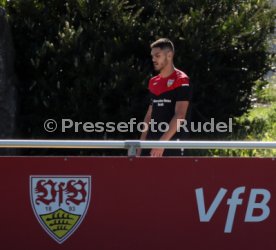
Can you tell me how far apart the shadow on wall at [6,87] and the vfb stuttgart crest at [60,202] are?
3.80 m

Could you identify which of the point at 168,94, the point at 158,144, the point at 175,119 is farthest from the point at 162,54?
the point at 158,144

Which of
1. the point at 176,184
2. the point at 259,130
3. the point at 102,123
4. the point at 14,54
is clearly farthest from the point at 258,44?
the point at 176,184

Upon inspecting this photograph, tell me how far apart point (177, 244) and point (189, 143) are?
0.75m

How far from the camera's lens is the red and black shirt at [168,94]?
647 centimetres

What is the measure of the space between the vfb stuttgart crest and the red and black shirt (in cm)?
168

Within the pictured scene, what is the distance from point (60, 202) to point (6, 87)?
4131 mm

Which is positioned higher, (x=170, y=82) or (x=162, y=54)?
(x=162, y=54)

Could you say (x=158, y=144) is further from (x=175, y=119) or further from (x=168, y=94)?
(x=168, y=94)

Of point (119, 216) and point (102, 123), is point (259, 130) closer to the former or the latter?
point (102, 123)

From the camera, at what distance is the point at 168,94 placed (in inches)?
258

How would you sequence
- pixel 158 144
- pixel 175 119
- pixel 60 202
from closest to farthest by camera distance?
1. pixel 158 144
2. pixel 60 202
3. pixel 175 119

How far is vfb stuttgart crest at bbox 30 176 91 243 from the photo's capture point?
16.6ft

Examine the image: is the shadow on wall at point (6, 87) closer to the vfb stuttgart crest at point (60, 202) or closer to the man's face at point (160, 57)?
the man's face at point (160, 57)

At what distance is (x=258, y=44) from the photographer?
993 centimetres
